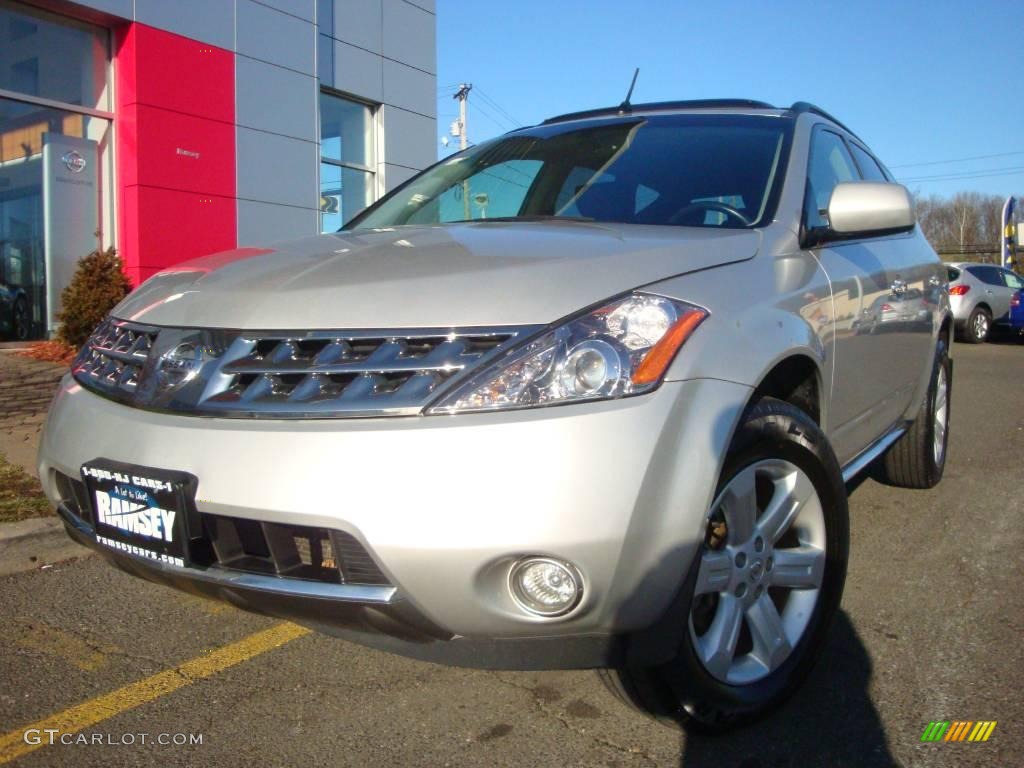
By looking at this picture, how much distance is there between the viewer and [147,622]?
3.17 meters

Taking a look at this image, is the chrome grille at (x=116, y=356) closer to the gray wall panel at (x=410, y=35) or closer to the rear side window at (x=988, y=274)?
the gray wall panel at (x=410, y=35)

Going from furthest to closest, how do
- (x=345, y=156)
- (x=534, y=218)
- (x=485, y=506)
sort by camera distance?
(x=345, y=156) → (x=534, y=218) → (x=485, y=506)

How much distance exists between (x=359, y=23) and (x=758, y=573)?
12501 mm

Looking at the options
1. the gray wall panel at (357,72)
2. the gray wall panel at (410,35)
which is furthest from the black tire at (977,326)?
the gray wall panel at (357,72)

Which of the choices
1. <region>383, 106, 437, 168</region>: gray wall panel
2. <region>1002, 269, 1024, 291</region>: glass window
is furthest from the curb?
<region>1002, 269, 1024, 291</region>: glass window

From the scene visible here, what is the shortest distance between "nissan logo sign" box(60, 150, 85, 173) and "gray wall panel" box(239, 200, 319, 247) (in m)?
1.80

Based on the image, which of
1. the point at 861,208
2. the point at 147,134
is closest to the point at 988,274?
the point at 147,134

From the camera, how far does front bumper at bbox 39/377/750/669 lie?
1.85m

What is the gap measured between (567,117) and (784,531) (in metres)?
2.21

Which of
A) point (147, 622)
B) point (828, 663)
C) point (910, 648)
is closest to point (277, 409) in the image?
point (147, 622)

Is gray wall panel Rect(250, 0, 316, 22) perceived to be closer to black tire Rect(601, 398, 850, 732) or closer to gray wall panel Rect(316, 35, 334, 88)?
gray wall panel Rect(316, 35, 334, 88)

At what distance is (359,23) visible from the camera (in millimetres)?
13203

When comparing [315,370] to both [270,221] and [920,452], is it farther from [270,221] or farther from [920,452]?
[270,221]

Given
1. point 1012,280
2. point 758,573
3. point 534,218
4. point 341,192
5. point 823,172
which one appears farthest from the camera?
point 1012,280
